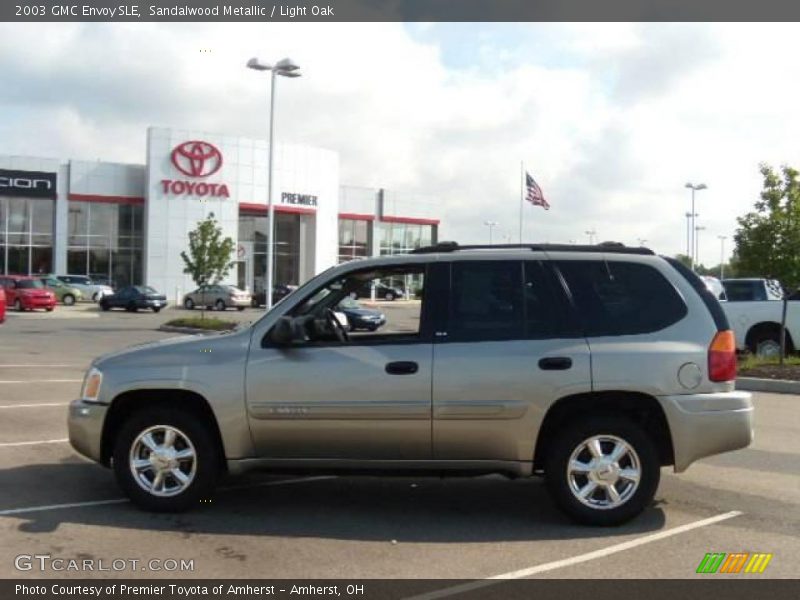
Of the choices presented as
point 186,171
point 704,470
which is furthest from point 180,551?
point 186,171

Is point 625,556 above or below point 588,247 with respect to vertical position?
below

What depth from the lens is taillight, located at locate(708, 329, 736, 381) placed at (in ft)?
19.2

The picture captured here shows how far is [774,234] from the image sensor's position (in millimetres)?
15906

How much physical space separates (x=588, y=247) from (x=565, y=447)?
1496 millimetres

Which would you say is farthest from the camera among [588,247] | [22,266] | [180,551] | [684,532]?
[22,266]

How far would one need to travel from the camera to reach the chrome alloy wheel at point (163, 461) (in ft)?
19.8

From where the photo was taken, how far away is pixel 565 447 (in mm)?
5820

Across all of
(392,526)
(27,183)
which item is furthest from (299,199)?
(392,526)

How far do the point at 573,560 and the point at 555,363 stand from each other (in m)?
1.31

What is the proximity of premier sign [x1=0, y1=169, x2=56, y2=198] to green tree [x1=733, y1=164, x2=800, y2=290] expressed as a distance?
42739mm

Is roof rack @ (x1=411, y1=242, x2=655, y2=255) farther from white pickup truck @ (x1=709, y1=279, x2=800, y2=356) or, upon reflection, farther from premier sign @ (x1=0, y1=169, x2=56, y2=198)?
premier sign @ (x1=0, y1=169, x2=56, y2=198)

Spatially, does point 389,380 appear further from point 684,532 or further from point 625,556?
point 684,532
